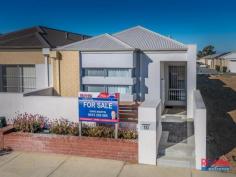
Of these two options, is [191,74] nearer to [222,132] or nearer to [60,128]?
[222,132]

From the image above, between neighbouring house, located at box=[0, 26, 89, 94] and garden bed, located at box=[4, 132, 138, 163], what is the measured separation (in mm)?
5398

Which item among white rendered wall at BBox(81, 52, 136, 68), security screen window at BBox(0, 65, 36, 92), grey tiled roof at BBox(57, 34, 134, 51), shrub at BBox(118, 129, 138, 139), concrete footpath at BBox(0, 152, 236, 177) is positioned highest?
grey tiled roof at BBox(57, 34, 134, 51)

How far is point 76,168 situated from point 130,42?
795cm

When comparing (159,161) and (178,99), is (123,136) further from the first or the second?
(178,99)

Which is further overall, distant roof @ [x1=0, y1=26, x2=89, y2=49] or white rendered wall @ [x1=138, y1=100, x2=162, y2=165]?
distant roof @ [x1=0, y1=26, x2=89, y2=49]

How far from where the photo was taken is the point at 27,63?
52.0ft

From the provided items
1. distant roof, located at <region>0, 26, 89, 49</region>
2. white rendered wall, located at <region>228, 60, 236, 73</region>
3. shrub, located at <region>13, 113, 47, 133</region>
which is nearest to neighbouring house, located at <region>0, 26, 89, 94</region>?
distant roof, located at <region>0, 26, 89, 49</region>

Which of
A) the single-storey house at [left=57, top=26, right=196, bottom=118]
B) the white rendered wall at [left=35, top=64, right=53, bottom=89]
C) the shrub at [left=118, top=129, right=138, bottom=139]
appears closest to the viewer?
the shrub at [left=118, top=129, right=138, bottom=139]

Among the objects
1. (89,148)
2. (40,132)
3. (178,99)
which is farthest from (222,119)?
(40,132)

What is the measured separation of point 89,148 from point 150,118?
205cm

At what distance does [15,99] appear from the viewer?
11.2 meters

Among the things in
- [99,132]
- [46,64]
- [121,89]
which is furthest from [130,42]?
[99,132]

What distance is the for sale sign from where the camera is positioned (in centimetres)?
908

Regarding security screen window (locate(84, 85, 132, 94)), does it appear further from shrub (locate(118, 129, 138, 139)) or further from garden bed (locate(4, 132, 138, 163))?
garden bed (locate(4, 132, 138, 163))
